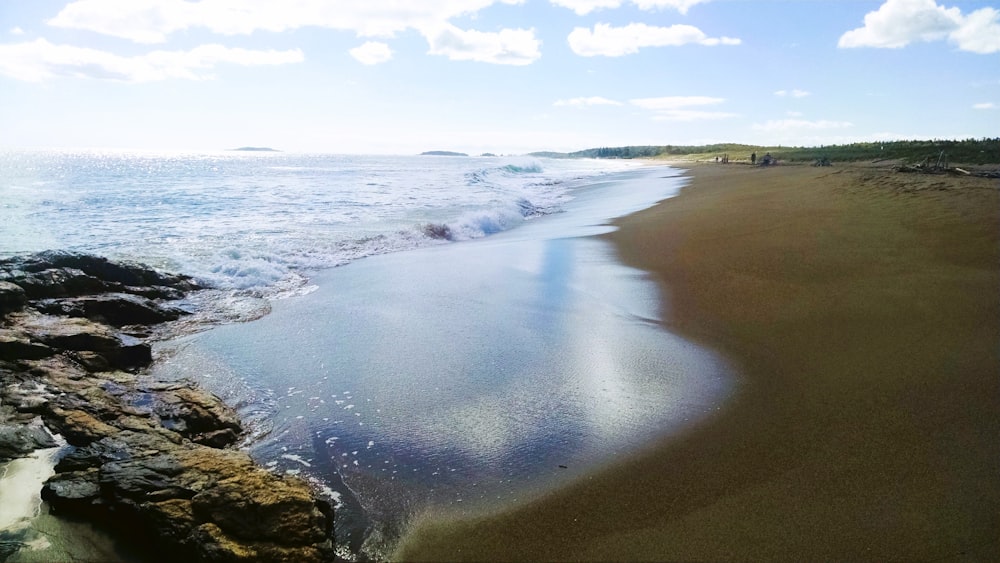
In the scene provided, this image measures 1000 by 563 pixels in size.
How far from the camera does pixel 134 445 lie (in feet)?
13.0

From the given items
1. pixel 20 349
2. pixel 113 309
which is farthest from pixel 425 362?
pixel 113 309

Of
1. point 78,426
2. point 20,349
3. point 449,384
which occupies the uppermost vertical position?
point 20,349

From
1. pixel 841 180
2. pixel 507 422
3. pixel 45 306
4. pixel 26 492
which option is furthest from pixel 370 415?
pixel 841 180

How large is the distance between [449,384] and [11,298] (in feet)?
20.4

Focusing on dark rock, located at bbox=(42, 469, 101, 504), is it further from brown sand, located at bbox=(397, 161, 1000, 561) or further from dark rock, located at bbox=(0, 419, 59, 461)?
brown sand, located at bbox=(397, 161, 1000, 561)

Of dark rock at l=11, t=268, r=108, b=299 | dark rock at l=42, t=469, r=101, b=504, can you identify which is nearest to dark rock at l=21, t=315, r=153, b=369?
dark rock at l=11, t=268, r=108, b=299

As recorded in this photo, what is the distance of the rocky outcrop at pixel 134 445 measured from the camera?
3189 millimetres

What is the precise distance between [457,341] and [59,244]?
13.1 m

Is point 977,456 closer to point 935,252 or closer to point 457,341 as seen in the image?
point 457,341

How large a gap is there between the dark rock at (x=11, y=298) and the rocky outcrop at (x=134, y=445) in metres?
0.02

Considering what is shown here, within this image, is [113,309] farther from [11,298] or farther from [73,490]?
[73,490]

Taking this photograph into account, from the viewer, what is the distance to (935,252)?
9055 mm

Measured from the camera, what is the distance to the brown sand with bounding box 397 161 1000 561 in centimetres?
328

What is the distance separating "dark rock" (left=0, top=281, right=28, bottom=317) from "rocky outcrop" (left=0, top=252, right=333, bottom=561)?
0.02 m
